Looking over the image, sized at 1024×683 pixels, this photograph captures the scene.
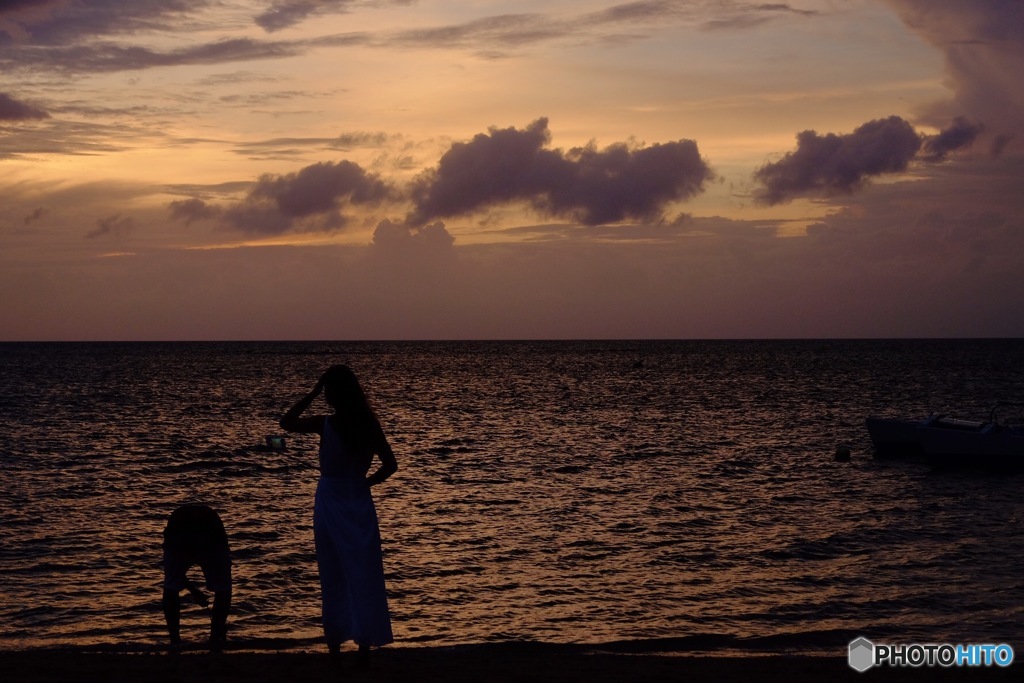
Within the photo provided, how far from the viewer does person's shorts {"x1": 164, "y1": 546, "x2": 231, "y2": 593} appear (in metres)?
11.2

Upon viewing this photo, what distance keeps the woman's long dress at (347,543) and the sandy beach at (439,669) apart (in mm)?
807

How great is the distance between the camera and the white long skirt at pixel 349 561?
897cm

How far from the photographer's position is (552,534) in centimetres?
2219

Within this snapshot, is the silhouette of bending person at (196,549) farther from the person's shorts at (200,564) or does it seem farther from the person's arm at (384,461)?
the person's arm at (384,461)

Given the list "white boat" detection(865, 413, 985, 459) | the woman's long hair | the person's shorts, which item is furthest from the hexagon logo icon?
"white boat" detection(865, 413, 985, 459)

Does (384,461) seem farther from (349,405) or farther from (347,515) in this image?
(349,405)

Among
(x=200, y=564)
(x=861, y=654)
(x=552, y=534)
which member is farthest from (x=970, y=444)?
(x=200, y=564)

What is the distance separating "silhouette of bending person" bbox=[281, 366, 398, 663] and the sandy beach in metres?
0.80

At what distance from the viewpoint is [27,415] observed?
59.9m

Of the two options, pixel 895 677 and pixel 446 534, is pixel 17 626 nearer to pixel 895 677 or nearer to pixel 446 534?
pixel 446 534

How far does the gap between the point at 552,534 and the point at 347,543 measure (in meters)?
13.6

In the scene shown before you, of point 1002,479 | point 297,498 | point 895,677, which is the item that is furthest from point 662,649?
point 1002,479

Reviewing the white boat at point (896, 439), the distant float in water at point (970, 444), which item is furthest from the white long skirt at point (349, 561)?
the white boat at point (896, 439)

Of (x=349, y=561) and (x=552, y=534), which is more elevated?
(x=349, y=561)
